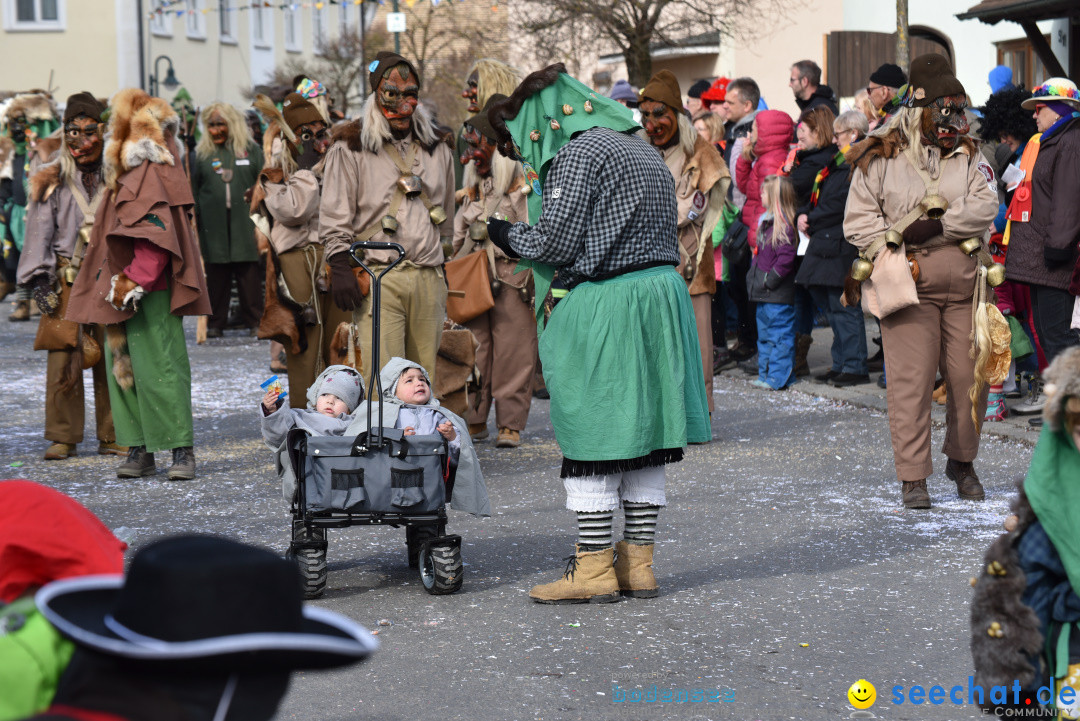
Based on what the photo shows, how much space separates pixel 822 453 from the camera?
9.19m

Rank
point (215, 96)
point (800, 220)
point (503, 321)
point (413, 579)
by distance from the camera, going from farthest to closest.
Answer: point (215, 96), point (800, 220), point (503, 321), point (413, 579)

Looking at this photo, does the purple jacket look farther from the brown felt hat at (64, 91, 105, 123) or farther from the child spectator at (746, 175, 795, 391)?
the brown felt hat at (64, 91, 105, 123)

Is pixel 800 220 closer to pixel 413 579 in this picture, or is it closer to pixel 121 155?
pixel 121 155

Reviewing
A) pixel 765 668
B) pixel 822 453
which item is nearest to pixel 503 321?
pixel 822 453

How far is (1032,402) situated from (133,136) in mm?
6411

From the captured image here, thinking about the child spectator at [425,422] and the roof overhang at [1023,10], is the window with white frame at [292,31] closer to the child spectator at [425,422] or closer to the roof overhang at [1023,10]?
the roof overhang at [1023,10]

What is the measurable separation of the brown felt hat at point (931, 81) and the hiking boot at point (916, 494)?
1939 millimetres

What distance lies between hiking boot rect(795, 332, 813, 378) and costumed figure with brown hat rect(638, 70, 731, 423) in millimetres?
2725

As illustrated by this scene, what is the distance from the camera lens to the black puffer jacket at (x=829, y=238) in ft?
37.2

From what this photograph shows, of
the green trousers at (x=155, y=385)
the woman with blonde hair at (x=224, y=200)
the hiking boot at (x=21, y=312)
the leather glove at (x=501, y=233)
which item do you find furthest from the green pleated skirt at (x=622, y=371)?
the hiking boot at (x=21, y=312)

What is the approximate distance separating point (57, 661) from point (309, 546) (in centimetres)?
344

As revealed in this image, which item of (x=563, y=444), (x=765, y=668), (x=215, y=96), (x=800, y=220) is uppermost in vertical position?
(x=215, y=96)

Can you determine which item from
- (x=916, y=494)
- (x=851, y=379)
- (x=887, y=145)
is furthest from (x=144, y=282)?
(x=851, y=379)

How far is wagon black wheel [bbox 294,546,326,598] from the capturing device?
584 centimetres
